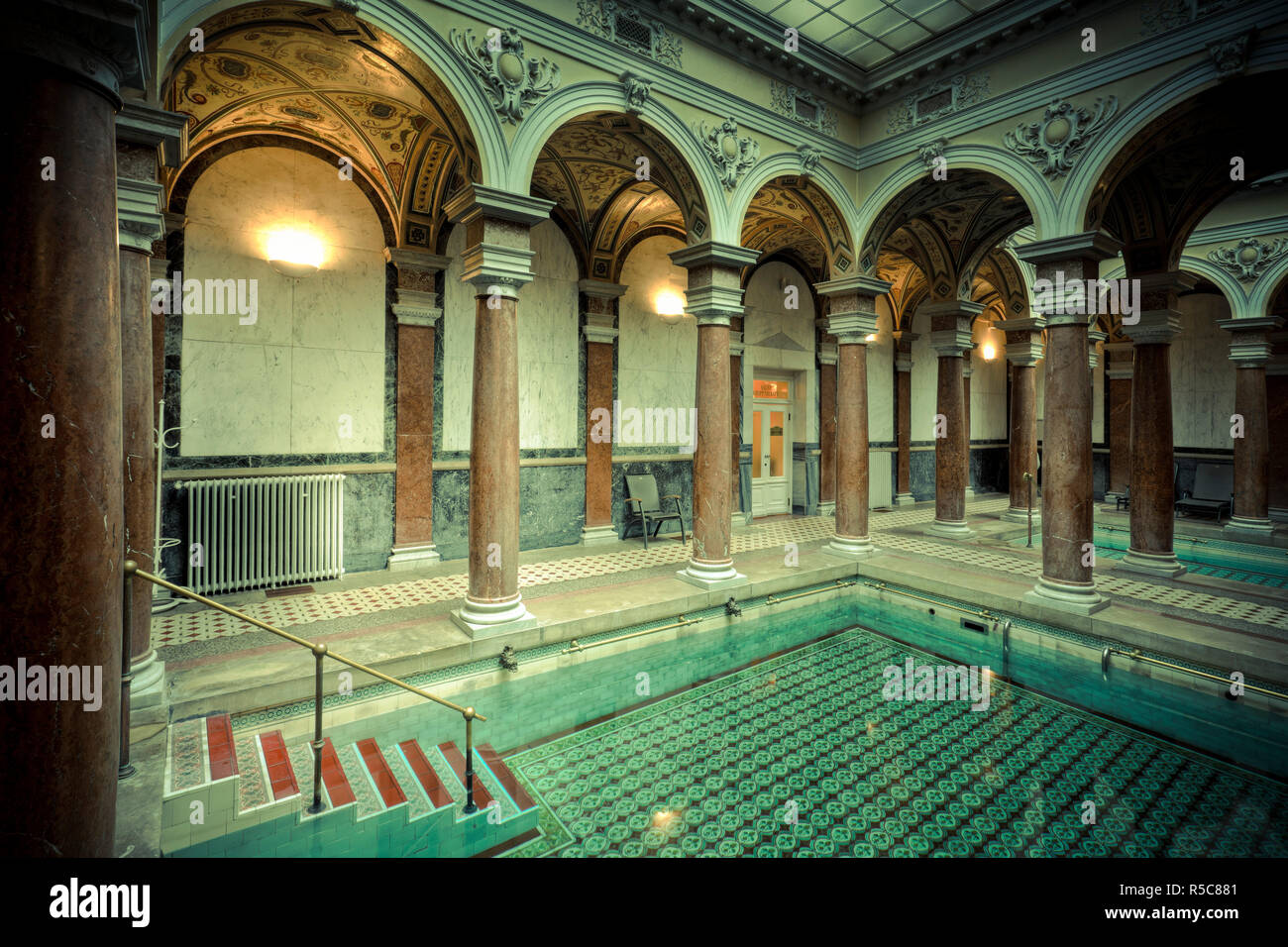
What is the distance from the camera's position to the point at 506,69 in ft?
19.4

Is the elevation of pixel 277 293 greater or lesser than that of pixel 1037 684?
greater

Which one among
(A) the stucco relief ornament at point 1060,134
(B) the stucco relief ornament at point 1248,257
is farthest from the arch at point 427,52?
(B) the stucco relief ornament at point 1248,257

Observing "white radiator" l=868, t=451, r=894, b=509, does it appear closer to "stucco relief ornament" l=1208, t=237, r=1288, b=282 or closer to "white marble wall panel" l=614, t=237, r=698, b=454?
"white marble wall panel" l=614, t=237, r=698, b=454

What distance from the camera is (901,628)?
291 inches

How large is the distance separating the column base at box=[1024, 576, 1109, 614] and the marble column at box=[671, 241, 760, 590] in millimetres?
3435

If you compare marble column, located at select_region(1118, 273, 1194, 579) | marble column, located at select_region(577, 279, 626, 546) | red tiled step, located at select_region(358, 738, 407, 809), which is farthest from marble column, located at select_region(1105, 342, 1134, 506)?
red tiled step, located at select_region(358, 738, 407, 809)

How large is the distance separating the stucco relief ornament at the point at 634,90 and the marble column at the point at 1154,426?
7.07m

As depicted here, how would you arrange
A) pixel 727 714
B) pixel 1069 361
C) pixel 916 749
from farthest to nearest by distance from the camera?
pixel 1069 361 < pixel 727 714 < pixel 916 749

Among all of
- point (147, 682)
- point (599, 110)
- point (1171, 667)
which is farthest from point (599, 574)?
point (1171, 667)

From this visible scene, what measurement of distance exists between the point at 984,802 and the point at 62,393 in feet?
16.2

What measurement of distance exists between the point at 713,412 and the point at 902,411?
9.55 metres

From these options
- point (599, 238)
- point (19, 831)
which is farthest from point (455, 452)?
point (19, 831)

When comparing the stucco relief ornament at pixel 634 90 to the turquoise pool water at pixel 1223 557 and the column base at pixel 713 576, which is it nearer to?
the column base at pixel 713 576
